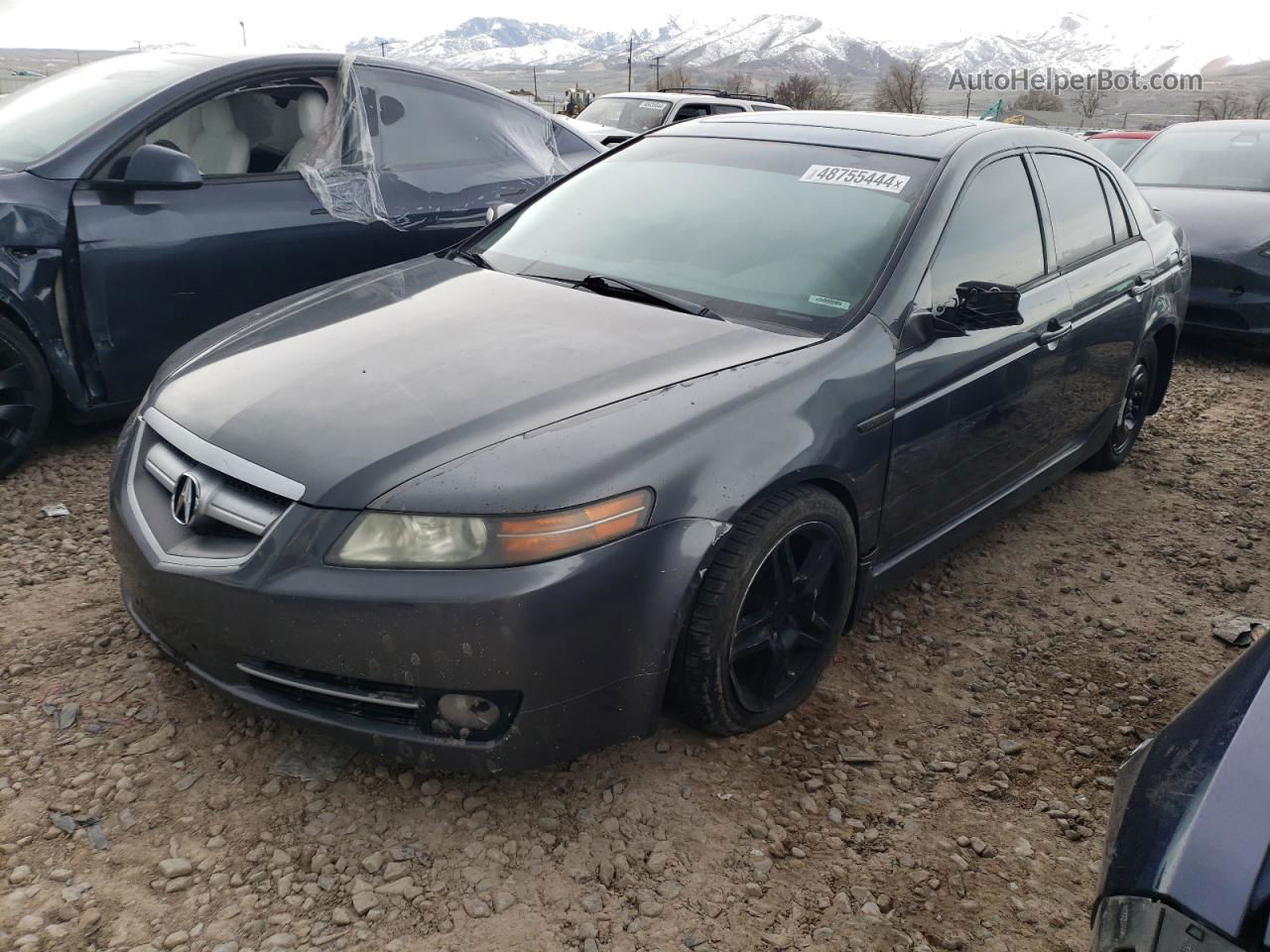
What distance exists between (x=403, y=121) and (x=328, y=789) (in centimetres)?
330

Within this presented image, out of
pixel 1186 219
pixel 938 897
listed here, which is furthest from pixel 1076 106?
pixel 938 897

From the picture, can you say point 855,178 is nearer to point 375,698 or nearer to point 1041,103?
point 375,698

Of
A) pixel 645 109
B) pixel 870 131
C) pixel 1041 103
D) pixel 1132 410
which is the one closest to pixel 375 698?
pixel 870 131

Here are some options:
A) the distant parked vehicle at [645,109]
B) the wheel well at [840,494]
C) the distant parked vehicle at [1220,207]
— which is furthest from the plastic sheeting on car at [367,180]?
the distant parked vehicle at [645,109]

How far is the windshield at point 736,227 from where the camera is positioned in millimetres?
2865

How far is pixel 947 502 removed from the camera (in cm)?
318

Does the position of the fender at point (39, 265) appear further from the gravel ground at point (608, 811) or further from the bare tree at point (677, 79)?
the bare tree at point (677, 79)

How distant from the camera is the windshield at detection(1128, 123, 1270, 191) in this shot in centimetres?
754

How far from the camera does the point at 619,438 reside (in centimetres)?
221

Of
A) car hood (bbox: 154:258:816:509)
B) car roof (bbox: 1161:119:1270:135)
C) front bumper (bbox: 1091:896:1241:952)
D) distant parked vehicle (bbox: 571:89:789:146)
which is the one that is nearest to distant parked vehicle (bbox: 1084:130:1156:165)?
distant parked vehicle (bbox: 571:89:789:146)

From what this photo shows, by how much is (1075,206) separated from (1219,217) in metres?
3.92

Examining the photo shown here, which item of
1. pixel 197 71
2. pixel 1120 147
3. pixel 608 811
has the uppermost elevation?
pixel 197 71

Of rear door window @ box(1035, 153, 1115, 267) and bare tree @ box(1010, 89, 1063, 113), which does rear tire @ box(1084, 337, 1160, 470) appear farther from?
bare tree @ box(1010, 89, 1063, 113)

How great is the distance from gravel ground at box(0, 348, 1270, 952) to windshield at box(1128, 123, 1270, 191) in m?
5.51
